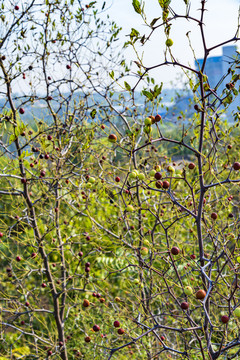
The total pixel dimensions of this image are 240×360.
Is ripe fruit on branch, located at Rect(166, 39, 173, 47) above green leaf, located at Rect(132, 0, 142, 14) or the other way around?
the other way around

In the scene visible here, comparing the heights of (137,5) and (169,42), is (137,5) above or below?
above

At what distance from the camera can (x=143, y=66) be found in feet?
4.38

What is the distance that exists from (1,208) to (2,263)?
93 cm

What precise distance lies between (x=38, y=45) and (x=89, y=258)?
276 cm

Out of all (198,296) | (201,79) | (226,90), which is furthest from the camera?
(226,90)

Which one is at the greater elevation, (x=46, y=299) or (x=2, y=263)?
(x=2, y=263)

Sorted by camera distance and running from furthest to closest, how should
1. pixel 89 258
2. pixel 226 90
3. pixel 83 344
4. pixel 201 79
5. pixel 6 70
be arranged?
pixel 89 258, pixel 83 344, pixel 6 70, pixel 226 90, pixel 201 79

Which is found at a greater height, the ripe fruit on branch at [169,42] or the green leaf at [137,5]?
the green leaf at [137,5]

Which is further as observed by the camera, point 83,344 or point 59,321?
point 83,344

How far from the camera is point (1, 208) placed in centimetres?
571

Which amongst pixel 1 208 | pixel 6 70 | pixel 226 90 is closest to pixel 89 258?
pixel 1 208

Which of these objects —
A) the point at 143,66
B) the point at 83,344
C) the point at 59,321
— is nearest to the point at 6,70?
the point at 143,66

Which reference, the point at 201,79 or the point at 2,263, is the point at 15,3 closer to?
the point at 201,79

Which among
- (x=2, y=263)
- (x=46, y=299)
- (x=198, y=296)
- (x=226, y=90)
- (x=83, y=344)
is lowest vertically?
(x=198, y=296)
